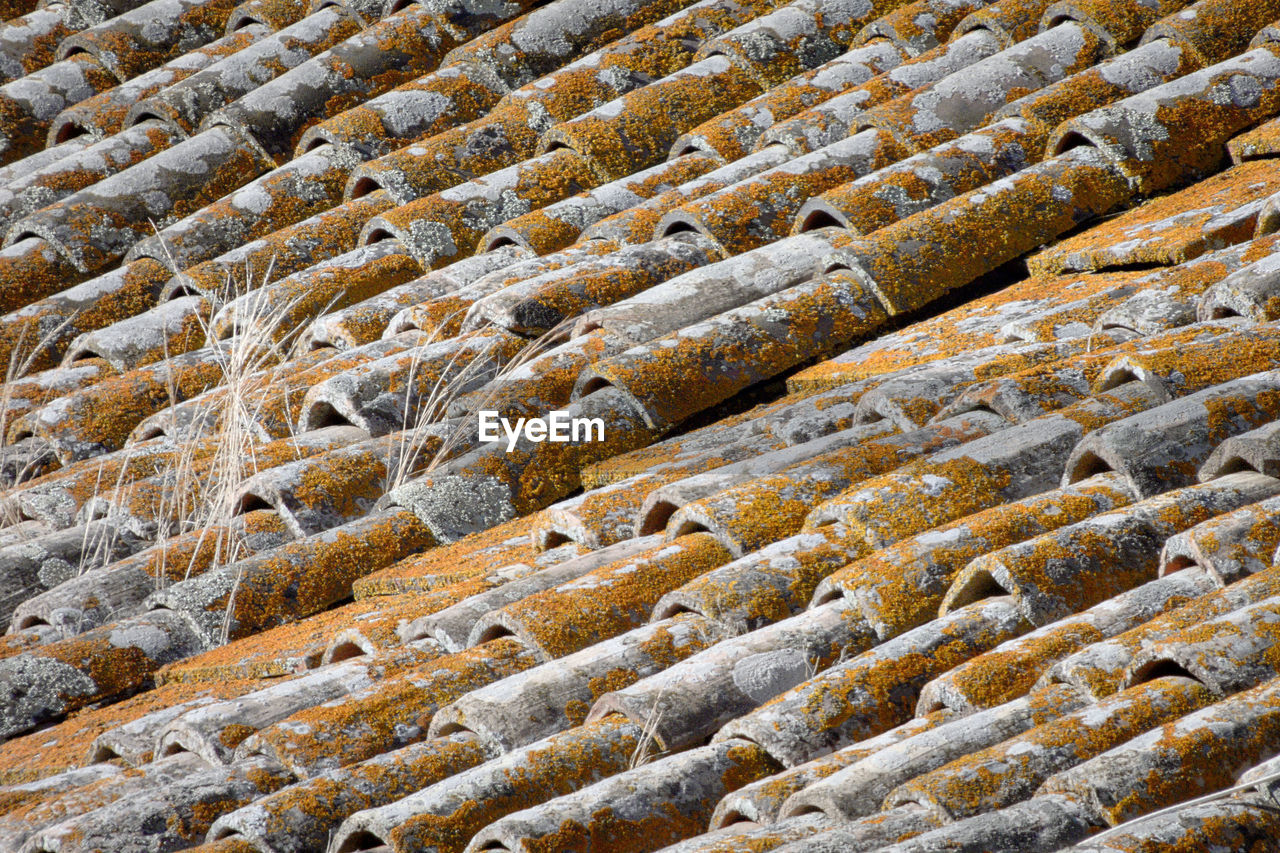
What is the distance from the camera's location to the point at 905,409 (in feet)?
11.7

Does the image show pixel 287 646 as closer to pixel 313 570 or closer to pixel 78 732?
pixel 313 570

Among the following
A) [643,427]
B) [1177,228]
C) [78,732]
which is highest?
[1177,228]

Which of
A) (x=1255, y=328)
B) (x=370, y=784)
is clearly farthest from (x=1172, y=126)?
(x=370, y=784)

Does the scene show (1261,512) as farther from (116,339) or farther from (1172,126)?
(116,339)

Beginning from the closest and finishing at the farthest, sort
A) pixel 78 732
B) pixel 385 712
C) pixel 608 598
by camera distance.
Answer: pixel 385 712
pixel 608 598
pixel 78 732

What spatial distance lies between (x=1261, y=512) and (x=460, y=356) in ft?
8.59

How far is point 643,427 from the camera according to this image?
13.3 feet

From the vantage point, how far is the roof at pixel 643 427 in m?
2.45
